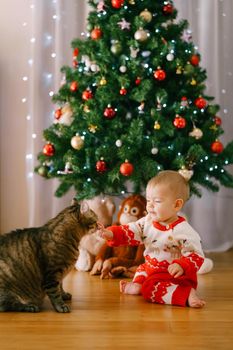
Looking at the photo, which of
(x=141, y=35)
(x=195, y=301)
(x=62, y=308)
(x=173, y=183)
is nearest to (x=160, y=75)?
(x=141, y=35)

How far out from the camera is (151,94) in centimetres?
346

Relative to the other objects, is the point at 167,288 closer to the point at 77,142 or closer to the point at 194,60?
the point at 77,142

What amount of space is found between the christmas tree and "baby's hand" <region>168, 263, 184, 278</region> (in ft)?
2.73

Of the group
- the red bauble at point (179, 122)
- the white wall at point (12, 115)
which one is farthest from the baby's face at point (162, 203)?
the white wall at point (12, 115)

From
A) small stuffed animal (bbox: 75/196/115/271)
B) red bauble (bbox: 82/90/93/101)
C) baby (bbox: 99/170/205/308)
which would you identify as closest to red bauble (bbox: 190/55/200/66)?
red bauble (bbox: 82/90/93/101)

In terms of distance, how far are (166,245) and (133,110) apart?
1050mm

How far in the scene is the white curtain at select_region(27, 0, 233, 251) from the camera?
13.8ft

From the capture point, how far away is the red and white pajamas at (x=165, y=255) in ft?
8.54

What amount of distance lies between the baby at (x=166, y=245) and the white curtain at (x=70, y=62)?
4.86 ft

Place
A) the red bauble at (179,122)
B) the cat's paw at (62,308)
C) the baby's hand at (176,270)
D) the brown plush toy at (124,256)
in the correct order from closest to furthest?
the cat's paw at (62,308) → the baby's hand at (176,270) → the brown plush toy at (124,256) → the red bauble at (179,122)

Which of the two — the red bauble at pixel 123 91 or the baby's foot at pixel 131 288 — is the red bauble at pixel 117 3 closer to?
the red bauble at pixel 123 91

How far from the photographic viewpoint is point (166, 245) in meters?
2.71

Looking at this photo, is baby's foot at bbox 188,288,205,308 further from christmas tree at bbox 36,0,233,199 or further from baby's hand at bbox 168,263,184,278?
christmas tree at bbox 36,0,233,199

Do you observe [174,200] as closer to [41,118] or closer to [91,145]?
[91,145]
